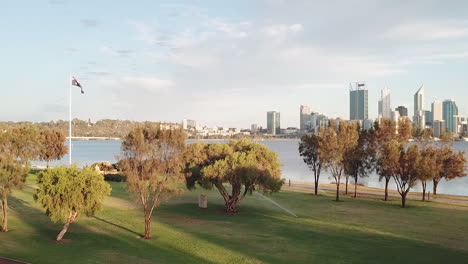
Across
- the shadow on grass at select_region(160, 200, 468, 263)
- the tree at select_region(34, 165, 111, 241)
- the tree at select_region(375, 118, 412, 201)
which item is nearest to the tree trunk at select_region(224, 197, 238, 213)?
the shadow on grass at select_region(160, 200, 468, 263)

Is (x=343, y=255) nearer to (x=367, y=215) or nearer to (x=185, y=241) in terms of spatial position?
(x=185, y=241)

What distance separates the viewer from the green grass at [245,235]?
2525 centimetres

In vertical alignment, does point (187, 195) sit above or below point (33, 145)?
below

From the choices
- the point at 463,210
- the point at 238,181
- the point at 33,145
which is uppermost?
the point at 33,145

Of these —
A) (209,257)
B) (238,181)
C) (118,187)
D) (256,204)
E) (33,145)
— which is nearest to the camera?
(209,257)

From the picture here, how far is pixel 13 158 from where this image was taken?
33.9 m

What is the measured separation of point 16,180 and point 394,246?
26.0 meters

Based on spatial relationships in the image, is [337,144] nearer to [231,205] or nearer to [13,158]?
[231,205]

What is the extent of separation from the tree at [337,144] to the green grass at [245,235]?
1001cm

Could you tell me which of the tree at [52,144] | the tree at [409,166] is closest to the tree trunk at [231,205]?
the tree at [409,166]

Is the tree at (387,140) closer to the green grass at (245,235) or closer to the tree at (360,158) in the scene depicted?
the tree at (360,158)

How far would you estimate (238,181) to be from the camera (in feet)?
130

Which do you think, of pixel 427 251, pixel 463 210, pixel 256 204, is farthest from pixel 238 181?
pixel 463 210

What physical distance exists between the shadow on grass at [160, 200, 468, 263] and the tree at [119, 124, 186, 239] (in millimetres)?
3658
